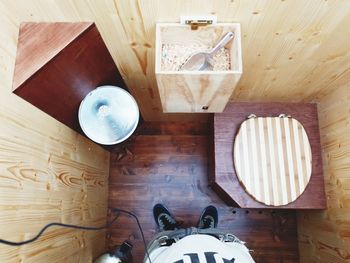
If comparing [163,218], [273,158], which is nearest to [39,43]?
[273,158]

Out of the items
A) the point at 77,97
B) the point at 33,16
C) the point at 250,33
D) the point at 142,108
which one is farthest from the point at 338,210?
the point at 33,16

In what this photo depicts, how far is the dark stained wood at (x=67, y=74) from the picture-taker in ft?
3.02

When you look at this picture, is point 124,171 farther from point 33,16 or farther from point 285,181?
point 33,16

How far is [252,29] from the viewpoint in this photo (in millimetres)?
952

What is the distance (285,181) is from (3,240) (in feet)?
4.14

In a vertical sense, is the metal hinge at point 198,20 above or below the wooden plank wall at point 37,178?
above

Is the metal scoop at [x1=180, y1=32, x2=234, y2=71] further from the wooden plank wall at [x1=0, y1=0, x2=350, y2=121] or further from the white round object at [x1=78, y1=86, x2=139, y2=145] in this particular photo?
the white round object at [x1=78, y1=86, x2=139, y2=145]

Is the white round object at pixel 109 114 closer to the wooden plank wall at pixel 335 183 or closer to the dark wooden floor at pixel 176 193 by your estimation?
the dark wooden floor at pixel 176 193

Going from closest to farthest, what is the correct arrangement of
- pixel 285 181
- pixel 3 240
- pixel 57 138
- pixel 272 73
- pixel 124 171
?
pixel 3 240, pixel 57 138, pixel 272 73, pixel 285 181, pixel 124 171

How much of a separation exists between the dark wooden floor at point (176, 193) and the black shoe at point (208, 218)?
0.07 metres

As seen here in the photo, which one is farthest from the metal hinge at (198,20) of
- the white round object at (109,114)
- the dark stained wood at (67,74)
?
the white round object at (109,114)

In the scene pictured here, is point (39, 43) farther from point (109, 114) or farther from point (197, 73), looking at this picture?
point (197, 73)

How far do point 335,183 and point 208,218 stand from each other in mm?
794

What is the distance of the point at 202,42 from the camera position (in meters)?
1.06
